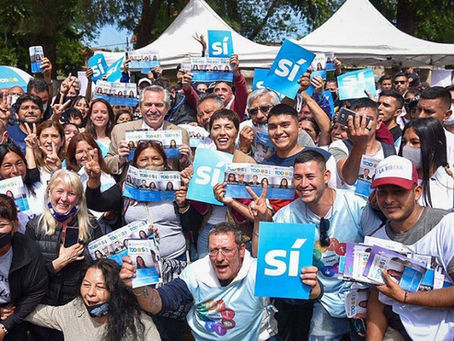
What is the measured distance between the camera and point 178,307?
12.8ft

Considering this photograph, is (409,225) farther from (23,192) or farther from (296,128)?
(23,192)

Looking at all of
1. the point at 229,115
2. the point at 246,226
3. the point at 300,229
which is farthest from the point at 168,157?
the point at 300,229

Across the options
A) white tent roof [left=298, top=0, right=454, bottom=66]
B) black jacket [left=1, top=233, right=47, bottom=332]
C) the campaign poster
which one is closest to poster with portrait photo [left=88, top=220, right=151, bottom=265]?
black jacket [left=1, top=233, right=47, bottom=332]

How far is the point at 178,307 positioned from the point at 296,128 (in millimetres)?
1709

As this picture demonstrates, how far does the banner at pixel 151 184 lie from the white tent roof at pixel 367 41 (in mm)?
10276

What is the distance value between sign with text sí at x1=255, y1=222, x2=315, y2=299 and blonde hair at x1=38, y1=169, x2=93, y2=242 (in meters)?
1.55

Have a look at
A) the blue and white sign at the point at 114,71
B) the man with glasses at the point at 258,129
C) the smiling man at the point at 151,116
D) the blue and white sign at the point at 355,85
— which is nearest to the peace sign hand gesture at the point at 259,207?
the man with glasses at the point at 258,129

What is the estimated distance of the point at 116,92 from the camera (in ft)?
21.8

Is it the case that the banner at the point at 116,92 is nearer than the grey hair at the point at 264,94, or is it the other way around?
the grey hair at the point at 264,94

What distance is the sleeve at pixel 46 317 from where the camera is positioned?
3.91 m

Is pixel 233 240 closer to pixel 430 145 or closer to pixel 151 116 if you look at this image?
pixel 430 145

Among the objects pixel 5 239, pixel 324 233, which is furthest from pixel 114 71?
pixel 324 233

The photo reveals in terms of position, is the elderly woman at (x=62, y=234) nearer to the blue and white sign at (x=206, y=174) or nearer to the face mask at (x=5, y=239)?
the face mask at (x=5, y=239)

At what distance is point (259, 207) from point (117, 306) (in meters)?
1.24
